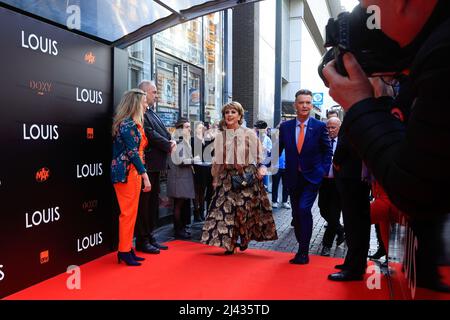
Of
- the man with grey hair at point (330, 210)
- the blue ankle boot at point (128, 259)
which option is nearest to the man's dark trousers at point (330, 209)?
the man with grey hair at point (330, 210)

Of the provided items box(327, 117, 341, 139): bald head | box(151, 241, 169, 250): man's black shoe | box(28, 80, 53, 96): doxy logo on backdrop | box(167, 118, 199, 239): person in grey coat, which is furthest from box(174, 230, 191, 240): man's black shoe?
box(28, 80, 53, 96): doxy logo on backdrop

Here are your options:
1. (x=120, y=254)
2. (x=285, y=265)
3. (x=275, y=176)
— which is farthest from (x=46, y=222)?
(x=275, y=176)

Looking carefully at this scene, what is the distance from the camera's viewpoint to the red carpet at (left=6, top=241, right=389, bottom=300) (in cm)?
355

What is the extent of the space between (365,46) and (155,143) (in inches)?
165

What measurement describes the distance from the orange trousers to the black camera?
11.8 ft

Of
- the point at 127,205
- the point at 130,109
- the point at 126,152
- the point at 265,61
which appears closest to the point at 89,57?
the point at 130,109

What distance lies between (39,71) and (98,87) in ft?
3.25

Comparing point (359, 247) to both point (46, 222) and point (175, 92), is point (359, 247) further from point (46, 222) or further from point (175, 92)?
point (175, 92)

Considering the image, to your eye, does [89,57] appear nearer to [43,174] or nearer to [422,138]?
[43,174]

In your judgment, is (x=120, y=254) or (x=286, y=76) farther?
(x=286, y=76)

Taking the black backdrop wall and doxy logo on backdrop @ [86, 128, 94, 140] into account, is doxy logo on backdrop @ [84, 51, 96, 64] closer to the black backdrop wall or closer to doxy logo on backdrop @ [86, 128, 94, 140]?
the black backdrop wall

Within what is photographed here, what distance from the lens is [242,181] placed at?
5027 mm

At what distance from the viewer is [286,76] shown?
24672 millimetres

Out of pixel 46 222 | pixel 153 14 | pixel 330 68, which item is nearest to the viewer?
pixel 330 68
